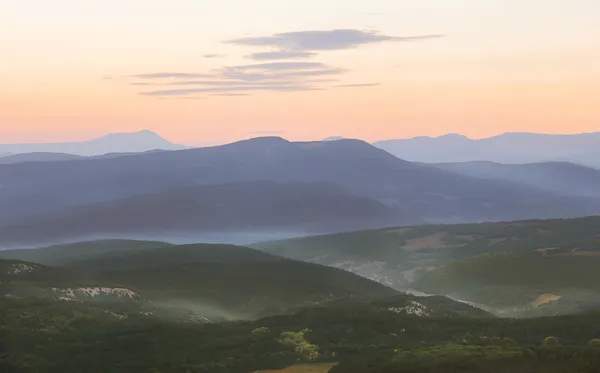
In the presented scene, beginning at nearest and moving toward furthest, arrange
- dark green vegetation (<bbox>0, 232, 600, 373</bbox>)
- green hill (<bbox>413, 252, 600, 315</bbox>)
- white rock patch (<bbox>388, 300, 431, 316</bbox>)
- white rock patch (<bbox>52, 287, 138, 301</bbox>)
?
dark green vegetation (<bbox>0, 232, 600, 373</bbox>)
white rock patch (<bbox>388, 300, 431, 316</bbox>)
white rock patch (<bbox>52, 287, 138, 301</bbox>)
green hill (<bbox>413, 252, 600, 315</bbox>)

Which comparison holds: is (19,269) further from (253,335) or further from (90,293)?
(253,335)

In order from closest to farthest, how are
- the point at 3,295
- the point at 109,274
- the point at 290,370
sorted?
1. the point at 290,370
2. the point at 3,295
3. the point at 109,274

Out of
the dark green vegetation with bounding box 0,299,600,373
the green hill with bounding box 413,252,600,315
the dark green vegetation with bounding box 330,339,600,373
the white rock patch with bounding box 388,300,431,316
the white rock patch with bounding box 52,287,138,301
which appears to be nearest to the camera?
the dark green vegetation with bounding box 330,339,600,373

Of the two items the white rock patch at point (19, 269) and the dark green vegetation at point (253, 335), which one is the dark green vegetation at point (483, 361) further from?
the white rock patch at point (19, 269)

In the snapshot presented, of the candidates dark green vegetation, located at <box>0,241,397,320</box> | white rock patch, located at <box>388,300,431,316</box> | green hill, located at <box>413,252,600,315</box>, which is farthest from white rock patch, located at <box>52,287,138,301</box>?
green hill, located at <box>413,252,600,315</box>

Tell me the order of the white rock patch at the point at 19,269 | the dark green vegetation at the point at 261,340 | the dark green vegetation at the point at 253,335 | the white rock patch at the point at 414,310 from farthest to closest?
the white rock patch at the point at 19,269
the white rock patch at the point at 414,310
the dark green vegetation at the point at 261,340
the dark green vegetation at the point at 253,335

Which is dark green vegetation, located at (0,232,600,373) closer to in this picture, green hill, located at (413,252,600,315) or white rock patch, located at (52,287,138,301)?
white rock patch, located at (52,287,138,301)

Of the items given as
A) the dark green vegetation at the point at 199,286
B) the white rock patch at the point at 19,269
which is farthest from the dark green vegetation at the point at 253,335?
the dark green vegetation at the point at 199,286

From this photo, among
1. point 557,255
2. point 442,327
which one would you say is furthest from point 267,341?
point 557,255

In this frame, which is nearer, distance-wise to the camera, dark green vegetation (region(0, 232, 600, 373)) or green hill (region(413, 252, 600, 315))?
dark green vegetation (region(0, 232, 600, 373))

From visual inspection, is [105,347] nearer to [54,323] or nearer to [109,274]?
[54,323]

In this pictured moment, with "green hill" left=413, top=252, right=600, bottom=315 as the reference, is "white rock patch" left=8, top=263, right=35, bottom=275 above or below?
above
